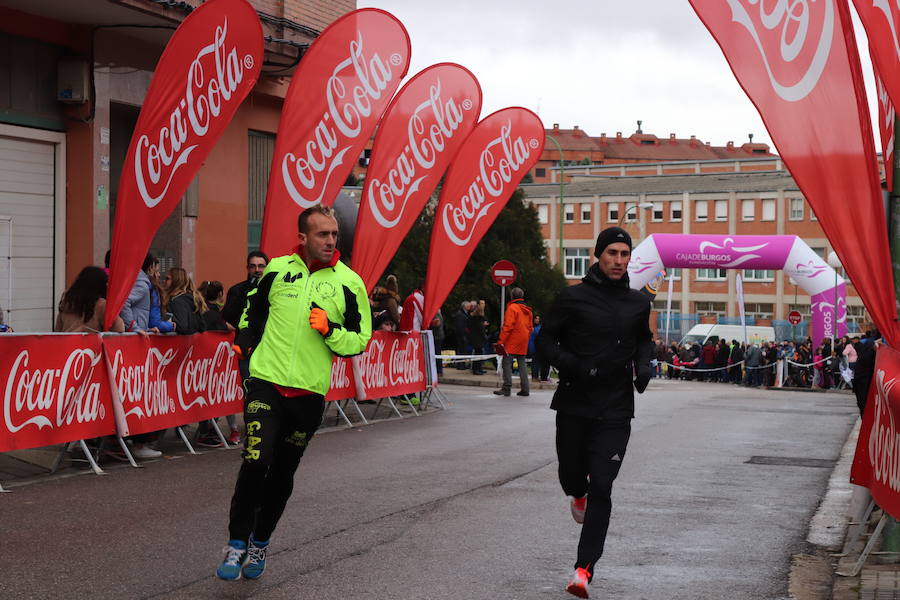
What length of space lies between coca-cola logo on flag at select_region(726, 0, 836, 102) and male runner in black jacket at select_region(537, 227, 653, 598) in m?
1.46

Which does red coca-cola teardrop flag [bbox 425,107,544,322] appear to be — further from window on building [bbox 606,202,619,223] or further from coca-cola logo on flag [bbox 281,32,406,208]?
window on building [bbox 606,202,619,223]

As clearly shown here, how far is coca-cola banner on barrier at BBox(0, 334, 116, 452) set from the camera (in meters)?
9.41

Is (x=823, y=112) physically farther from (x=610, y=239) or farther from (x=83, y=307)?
(x=83, y=307)

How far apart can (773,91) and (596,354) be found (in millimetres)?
1935

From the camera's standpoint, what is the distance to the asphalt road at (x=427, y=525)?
21.3 ft

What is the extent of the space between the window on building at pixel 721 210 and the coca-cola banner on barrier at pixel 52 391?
80.2 meters

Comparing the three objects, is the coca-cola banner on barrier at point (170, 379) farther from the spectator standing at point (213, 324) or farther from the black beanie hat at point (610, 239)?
the black beanie hat at point (610, 239)

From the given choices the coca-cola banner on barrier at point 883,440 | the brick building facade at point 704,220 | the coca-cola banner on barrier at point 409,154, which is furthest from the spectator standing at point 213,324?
the brick building facade at point 704,220

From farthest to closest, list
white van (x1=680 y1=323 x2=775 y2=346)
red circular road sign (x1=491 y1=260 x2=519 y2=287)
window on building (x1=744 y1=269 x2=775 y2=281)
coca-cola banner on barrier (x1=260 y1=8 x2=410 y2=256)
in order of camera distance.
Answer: window on building (x1=744 y1=269 x2=775 y2=281) → white van (x1=680 y1=323 x2=775 y2=346) → red circular road sign (x1=491 y1=260 x2=519 y2=287) → coca-cola banner on barrier (x1=260 y1=8 x2=410 y2=256)

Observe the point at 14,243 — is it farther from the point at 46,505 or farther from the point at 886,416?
the point at 886,416

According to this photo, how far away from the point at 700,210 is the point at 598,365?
3338 inches

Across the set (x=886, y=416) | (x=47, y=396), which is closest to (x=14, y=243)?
(x=47, y=396)

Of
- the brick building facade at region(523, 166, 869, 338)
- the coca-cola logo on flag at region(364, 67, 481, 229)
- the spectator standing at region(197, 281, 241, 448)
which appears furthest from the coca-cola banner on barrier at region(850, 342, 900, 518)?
the brick building facade at region(523, 166, 869, 338)

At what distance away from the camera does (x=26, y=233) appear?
17.0 m
